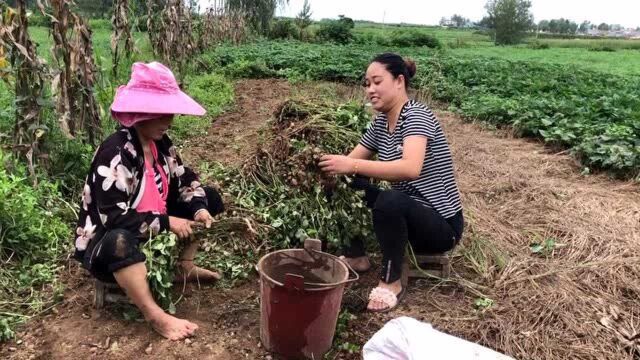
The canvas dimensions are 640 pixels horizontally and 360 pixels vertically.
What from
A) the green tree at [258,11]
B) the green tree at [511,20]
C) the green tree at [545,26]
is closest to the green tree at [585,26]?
the green tree at [545,26]

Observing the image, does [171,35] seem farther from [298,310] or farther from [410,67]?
[298,310]

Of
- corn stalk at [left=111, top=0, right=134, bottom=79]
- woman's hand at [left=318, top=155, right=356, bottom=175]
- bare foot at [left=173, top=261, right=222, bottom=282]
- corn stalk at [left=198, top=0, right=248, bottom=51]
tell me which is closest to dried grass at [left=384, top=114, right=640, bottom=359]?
woman's hand at [left=318, top=155, right=356, bottom=175]

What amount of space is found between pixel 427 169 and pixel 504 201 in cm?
179

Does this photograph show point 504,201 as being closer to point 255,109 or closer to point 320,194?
point 320,194

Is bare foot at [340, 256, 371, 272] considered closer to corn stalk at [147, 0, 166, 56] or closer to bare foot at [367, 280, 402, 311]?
bare foot at [367, 280, 402, 311]

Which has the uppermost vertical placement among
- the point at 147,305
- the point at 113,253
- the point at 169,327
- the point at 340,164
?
the point at 340,164

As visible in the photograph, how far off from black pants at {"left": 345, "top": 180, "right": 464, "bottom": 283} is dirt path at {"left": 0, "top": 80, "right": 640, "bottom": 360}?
0.25 meters

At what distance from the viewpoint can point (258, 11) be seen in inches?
1005

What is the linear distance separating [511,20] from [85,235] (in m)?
58.0

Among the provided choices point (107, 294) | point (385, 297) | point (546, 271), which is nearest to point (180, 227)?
point (107, 294)

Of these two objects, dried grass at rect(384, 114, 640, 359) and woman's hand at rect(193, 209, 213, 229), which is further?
woman's hand at rect(193, 209, 213, 229)

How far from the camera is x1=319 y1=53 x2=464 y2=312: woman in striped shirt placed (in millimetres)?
2748

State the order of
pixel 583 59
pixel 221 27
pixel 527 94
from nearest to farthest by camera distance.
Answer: pixel 527 94, pixel 221 27, pixel 583 59

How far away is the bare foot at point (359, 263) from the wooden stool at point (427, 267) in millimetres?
264
